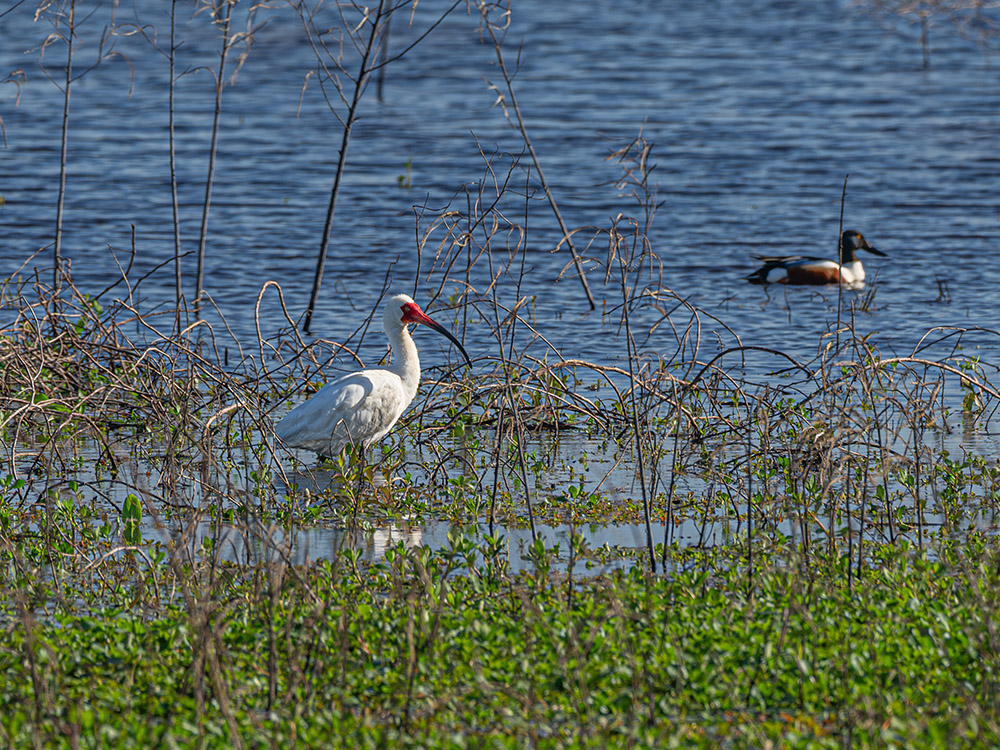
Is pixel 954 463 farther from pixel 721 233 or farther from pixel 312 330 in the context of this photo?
pixel 721 233

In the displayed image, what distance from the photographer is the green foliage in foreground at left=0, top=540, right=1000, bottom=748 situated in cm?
457

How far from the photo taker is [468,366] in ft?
29.5

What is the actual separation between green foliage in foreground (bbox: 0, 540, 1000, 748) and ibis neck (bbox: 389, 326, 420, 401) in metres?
2.91

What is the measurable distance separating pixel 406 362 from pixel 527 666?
4041mm

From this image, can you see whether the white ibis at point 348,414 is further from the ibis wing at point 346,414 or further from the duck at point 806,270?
the duck at point 806,270

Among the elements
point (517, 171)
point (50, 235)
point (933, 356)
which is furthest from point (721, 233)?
point (50, 235)

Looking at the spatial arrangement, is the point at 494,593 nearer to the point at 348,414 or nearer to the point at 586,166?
the point at 348,414

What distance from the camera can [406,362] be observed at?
8969mm

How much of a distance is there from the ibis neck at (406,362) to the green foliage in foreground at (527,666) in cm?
291

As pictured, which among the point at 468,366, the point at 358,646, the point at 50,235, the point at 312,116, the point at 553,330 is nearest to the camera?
the point at 358,646

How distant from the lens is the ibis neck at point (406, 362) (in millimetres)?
8930

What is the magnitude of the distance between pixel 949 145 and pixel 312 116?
1069 cm

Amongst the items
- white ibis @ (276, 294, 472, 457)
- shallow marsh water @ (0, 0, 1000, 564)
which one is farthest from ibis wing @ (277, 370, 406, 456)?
shallow marsh water @ (0, 0, 1000, 564)

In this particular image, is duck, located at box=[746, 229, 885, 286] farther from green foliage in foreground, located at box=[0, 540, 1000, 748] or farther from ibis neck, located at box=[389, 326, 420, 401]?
green foliage in foreground, located at box=[0, 540, 1000, 748]
